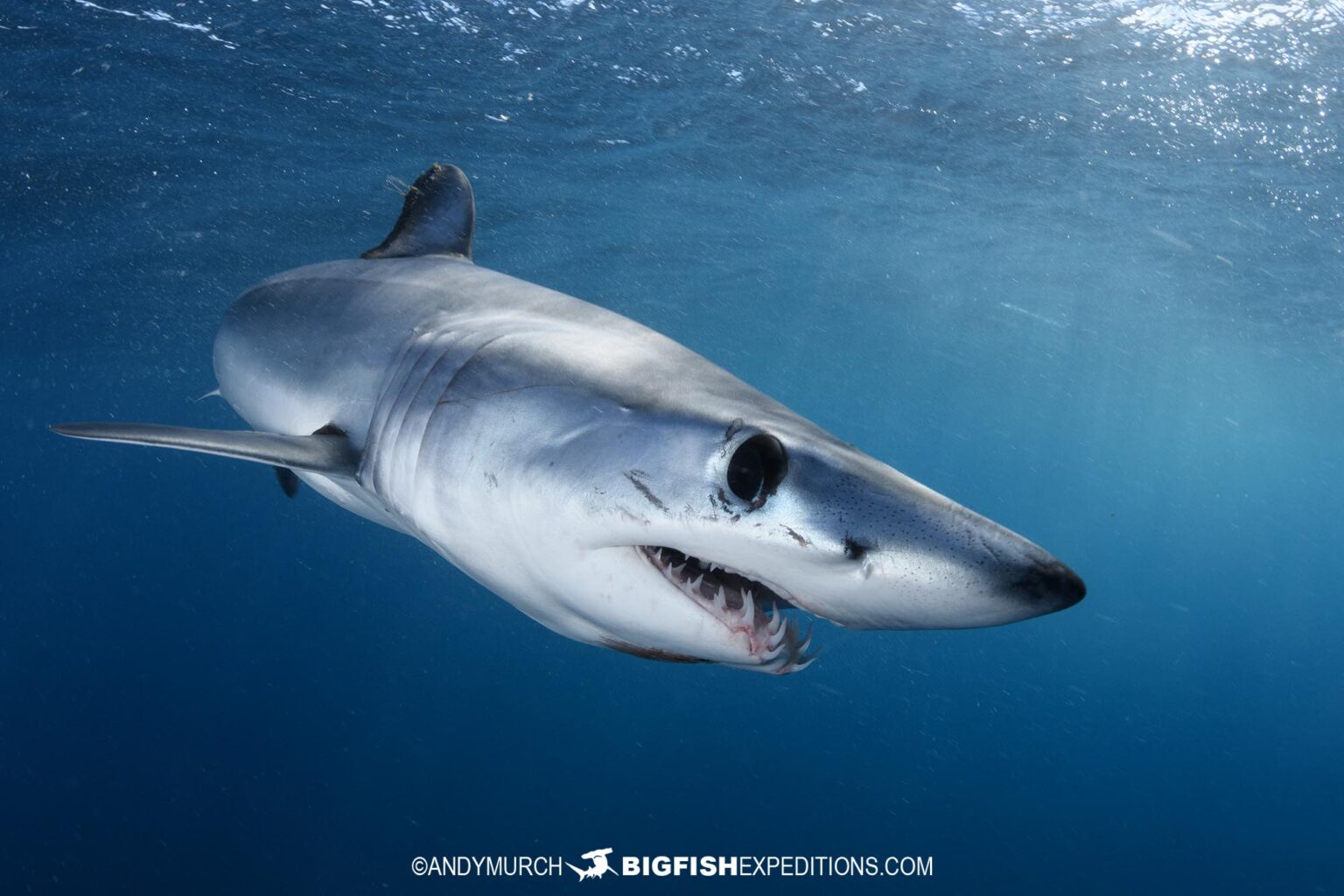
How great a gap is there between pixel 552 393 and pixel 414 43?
10.2 metres

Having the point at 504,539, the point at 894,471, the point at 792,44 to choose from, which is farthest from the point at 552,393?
the point at 792,44

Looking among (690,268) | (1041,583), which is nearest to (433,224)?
(1041,583)

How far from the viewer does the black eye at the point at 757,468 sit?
1.43 meters

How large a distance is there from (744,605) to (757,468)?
322mm

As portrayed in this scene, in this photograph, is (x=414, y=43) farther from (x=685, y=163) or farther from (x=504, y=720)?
(x=504, y=720)

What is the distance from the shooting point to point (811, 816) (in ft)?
67.3

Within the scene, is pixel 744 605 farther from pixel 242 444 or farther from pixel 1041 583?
pixel 242 444

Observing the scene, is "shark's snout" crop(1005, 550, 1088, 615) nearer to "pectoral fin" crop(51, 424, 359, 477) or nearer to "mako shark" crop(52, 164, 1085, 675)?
"mako shark" crop(52, 164, 1085, 675)

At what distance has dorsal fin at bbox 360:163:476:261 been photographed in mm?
3678

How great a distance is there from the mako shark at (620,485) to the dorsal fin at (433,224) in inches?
32.3

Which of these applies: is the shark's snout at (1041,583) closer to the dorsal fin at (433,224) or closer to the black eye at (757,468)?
the black eye at (757,468)

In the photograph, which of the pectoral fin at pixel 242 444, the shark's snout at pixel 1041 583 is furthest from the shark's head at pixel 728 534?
the pectoral fin at pixel 242 444

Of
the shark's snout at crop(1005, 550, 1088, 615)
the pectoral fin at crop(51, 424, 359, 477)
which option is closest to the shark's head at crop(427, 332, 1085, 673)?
the shark's snout at crop(1005, 550, 1088, 615)

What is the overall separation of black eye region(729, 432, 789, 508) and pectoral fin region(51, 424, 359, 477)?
1.21 metres
